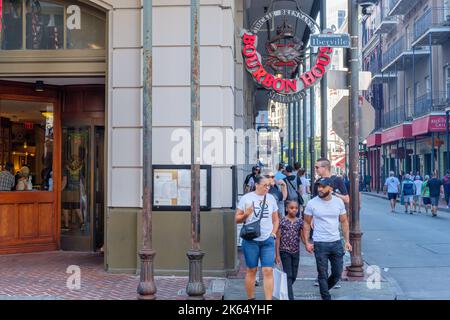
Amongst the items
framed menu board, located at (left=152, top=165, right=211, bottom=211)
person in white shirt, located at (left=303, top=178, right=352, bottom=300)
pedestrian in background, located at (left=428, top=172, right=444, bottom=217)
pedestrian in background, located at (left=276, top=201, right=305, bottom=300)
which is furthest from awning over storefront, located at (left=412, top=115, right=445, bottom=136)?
pedestrian in background, located at (left=276, top=201, right=305, bottom=300)

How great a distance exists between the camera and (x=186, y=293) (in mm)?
8016

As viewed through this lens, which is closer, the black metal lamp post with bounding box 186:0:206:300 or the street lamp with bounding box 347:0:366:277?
the black metal lamp post with bounding box 186:0:206:300

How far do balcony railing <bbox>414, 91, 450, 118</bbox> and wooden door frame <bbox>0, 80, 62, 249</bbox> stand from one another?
2415cm

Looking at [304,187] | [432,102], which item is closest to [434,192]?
[304,187]

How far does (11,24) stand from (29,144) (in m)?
2.79

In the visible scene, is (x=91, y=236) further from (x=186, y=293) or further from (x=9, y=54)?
(x=186, y=293)

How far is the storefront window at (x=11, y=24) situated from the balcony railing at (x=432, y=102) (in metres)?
25.6

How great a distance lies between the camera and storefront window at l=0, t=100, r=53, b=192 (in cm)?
1223

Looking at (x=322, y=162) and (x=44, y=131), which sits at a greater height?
(x=44, y=131)

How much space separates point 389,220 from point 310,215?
15179mm

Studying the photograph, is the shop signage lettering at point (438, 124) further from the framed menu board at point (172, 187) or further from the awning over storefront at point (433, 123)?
the framed menu board at point (172, 187)

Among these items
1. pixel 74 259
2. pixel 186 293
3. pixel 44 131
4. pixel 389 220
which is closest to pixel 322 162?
pixel 186 293

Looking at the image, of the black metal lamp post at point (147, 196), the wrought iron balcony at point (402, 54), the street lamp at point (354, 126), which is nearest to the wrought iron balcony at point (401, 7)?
the wrought iron balcony at point (402, 54)

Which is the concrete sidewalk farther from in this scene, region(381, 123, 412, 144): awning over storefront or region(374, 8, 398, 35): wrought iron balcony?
region(374, 8, 398, 35): wrought iron balcony
